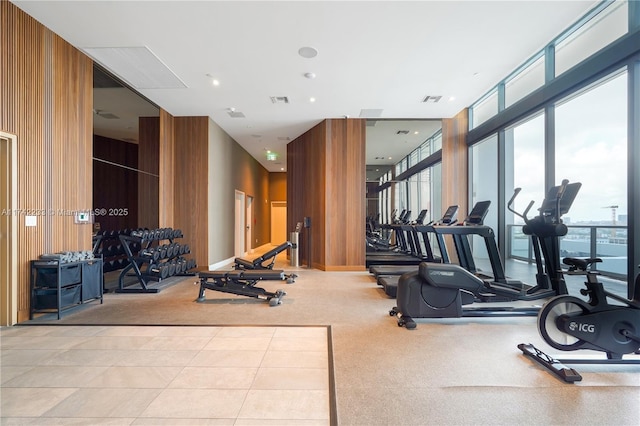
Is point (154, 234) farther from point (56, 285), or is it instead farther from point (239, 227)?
point (239, 227)

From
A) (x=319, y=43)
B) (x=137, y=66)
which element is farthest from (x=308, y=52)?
(x=137, y=66)

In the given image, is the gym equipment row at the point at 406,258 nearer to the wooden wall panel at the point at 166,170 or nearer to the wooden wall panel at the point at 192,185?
the wooden wall panel at the point at 192,185

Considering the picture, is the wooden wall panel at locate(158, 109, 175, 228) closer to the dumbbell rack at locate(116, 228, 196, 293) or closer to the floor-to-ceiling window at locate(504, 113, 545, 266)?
the dumbbell rack at locate(116, 228, 196, 293)

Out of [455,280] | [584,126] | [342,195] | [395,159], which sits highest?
[395,159]

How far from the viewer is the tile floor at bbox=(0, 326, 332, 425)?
1831mm

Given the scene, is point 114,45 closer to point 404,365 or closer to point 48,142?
point 48,142

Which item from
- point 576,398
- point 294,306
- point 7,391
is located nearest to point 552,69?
point 576,398

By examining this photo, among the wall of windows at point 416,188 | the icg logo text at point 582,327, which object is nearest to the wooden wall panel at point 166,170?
the wall of windows at point 416,188

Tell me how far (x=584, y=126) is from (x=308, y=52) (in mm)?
4134

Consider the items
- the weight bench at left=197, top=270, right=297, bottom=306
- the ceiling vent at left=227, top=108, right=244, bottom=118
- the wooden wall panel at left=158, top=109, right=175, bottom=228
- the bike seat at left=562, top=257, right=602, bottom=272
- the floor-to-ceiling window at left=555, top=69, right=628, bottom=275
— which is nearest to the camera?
the bike seat at left=562, top=257, right=602, bottom=272

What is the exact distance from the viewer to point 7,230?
11.0ft

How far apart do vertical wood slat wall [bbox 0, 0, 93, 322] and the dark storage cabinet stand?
96 mm

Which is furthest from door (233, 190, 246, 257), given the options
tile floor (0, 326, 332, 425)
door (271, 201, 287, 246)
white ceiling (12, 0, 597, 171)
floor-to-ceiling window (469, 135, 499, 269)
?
floor-to-ceiling window (469, 135, 499, 269)

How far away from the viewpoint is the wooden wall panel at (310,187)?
7.07 metres
